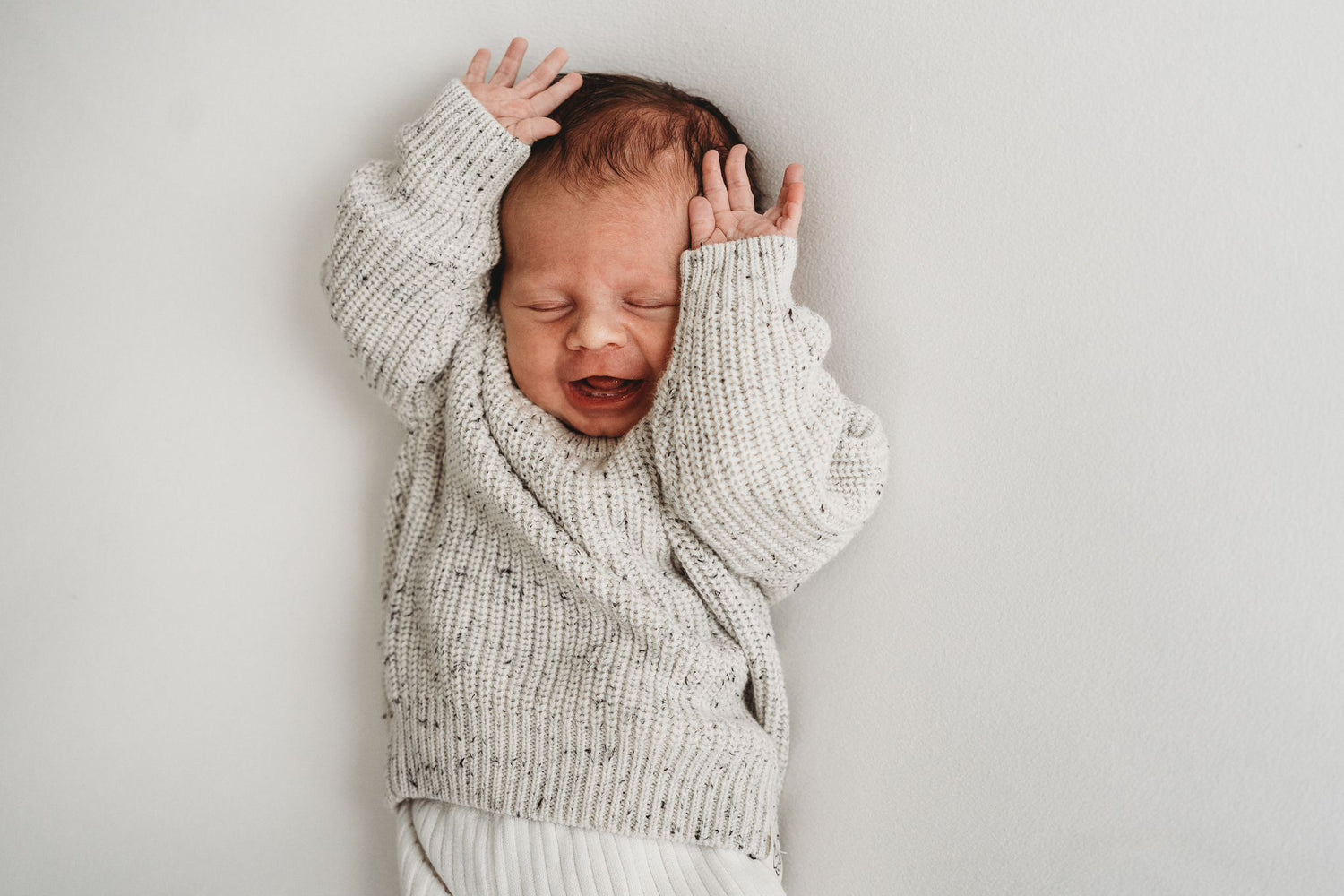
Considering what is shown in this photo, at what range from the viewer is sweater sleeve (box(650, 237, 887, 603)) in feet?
3.12

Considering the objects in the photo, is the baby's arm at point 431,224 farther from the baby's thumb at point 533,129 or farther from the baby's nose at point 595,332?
the baby's nose at point 595,332

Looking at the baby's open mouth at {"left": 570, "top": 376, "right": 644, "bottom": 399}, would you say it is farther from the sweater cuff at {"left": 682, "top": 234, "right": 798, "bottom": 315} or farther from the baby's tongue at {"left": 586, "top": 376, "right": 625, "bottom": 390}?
the sweater cuff at {"left": 682, "top": 234, "right": 798, "bottom": 315}

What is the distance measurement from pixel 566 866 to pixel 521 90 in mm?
862

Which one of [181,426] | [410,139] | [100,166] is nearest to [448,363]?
[410,139]

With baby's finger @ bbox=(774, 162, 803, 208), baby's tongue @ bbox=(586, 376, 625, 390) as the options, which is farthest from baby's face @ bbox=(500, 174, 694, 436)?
baby's finger @ bbox=(774, 162, 803, 208)

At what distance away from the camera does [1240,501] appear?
2.88 feet

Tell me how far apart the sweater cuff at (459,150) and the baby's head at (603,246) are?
0.04 metres

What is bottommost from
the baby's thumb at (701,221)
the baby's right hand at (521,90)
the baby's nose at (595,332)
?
the baby's nose at (595,332)

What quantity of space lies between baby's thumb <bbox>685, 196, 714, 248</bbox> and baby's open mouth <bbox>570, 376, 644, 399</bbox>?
17 centimetres

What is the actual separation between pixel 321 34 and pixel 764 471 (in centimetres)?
82

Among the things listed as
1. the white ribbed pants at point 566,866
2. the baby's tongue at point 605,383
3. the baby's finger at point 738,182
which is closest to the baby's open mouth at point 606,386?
the baby's tongue at point 605,383

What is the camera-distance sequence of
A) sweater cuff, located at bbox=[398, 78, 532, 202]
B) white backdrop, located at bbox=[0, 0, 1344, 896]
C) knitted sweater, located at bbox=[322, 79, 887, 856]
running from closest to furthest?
white backdrop, located at bbox=[0, 0, 1344, 896]
knitted sweater, located at bbox=[322, 79, 887, 856]
sweater cuff, located at bbox=[398, 78, 532, 202]

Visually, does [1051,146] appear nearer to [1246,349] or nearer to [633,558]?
[1246,349]

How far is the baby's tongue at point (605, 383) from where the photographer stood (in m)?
1.10
